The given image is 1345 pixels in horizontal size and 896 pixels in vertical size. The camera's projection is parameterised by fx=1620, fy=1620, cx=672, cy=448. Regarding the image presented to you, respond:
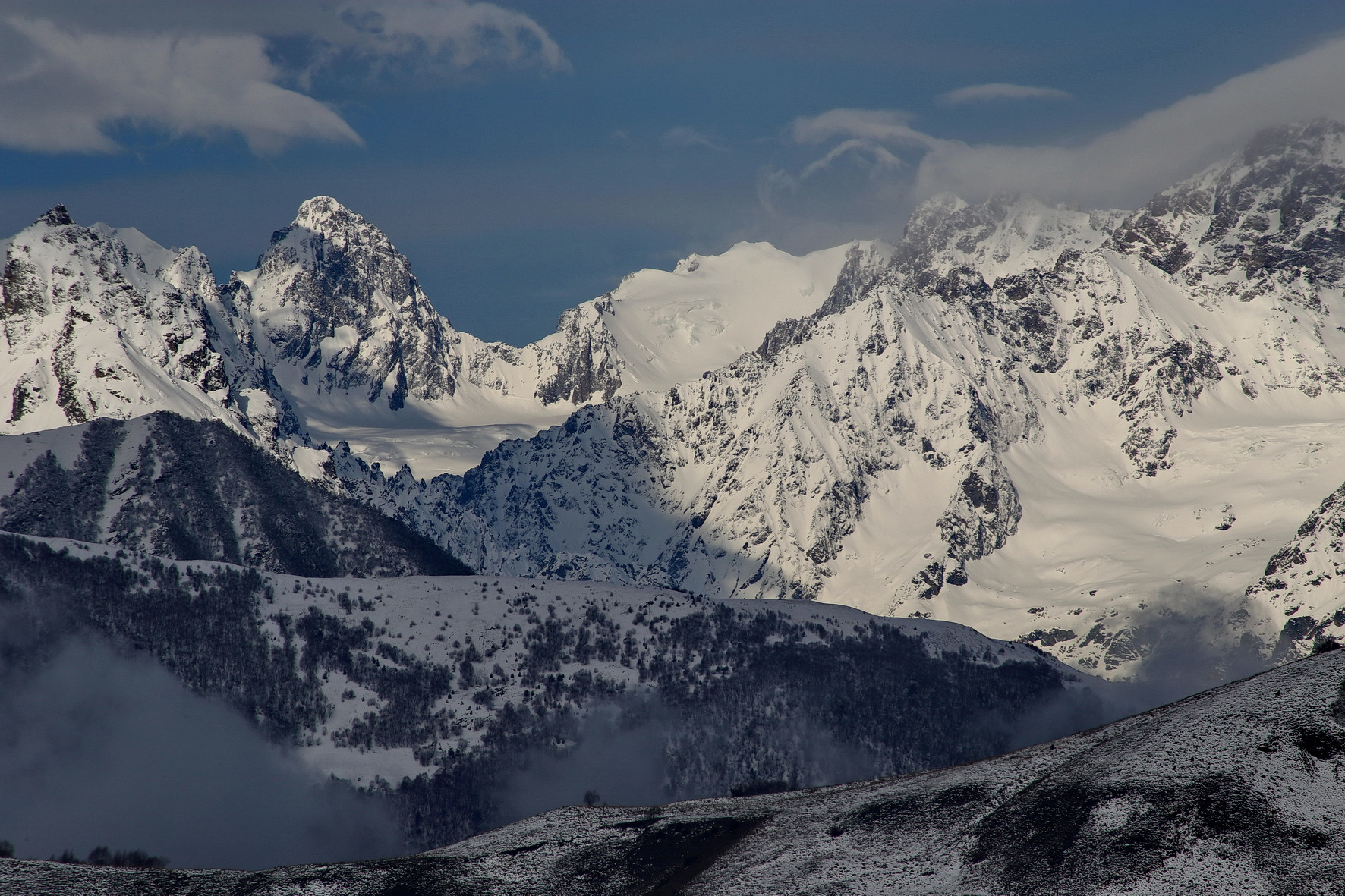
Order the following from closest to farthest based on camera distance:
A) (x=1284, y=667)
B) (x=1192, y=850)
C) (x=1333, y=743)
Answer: (x=1192, y=850)
(x=1333, y=743)
(x=1284, y=667)

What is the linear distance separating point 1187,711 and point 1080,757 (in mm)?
12790

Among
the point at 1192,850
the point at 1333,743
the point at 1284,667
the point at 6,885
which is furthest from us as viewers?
the point at 1284,667

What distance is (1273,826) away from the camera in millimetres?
141750

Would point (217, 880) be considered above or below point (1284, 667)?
below

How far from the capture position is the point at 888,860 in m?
159

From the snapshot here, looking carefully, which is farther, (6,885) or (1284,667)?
(1284,667)

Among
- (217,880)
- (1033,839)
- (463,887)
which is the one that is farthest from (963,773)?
(217,880)

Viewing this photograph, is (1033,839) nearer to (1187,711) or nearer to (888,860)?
(888,860)

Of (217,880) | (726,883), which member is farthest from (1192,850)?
(217,880)

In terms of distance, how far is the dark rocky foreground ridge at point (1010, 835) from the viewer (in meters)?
142

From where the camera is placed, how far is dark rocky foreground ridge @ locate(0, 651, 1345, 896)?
14150 cm

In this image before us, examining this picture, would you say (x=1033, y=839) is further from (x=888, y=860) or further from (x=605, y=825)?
(x=605, y=825)

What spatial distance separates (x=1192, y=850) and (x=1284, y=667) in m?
45.6

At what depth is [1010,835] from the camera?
155 meters
